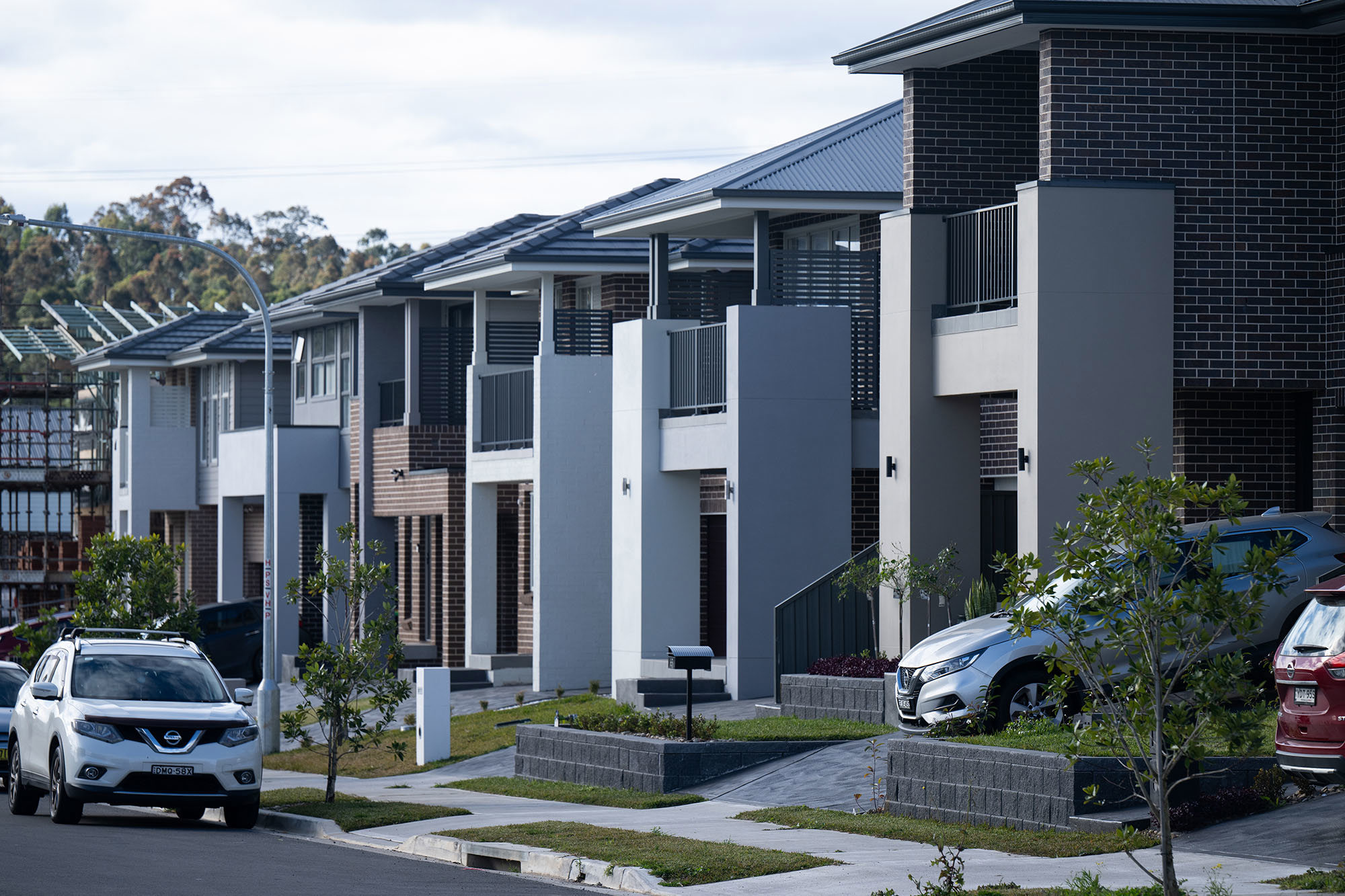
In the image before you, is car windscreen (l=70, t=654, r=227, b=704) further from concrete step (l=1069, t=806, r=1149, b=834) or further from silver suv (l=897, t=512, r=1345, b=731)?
concrete step (l=1069, t=806, r=1149, b=834)

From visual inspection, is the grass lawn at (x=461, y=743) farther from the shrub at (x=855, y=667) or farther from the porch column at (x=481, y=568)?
the porch column at (x=481, y=568)

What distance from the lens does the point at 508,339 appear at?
35344 millimetres

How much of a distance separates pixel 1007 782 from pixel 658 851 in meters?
2.67

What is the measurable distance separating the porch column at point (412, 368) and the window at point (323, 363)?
5515 mm

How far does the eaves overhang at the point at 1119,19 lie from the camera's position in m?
20.3

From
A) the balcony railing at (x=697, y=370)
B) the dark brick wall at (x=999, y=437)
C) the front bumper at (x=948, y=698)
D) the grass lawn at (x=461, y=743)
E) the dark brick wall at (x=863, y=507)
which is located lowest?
the grass lawn at (x=461, y=743)

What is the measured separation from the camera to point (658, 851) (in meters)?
14.9

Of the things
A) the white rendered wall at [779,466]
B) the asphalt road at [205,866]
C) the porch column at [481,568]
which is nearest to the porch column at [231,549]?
the porch column at [481,568]

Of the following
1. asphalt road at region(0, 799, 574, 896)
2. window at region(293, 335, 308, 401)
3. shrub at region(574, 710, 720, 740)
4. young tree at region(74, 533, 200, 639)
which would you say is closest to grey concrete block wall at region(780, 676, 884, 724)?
shrub at region(574, 710, 720, 740)

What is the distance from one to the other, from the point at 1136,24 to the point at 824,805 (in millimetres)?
8666

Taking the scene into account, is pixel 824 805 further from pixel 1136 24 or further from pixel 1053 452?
pixel 1136 24

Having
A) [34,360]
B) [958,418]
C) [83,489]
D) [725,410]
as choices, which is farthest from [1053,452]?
[34,360]

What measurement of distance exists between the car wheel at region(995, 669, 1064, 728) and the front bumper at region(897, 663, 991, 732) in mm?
188

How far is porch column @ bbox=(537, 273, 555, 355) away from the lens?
1243 inches
